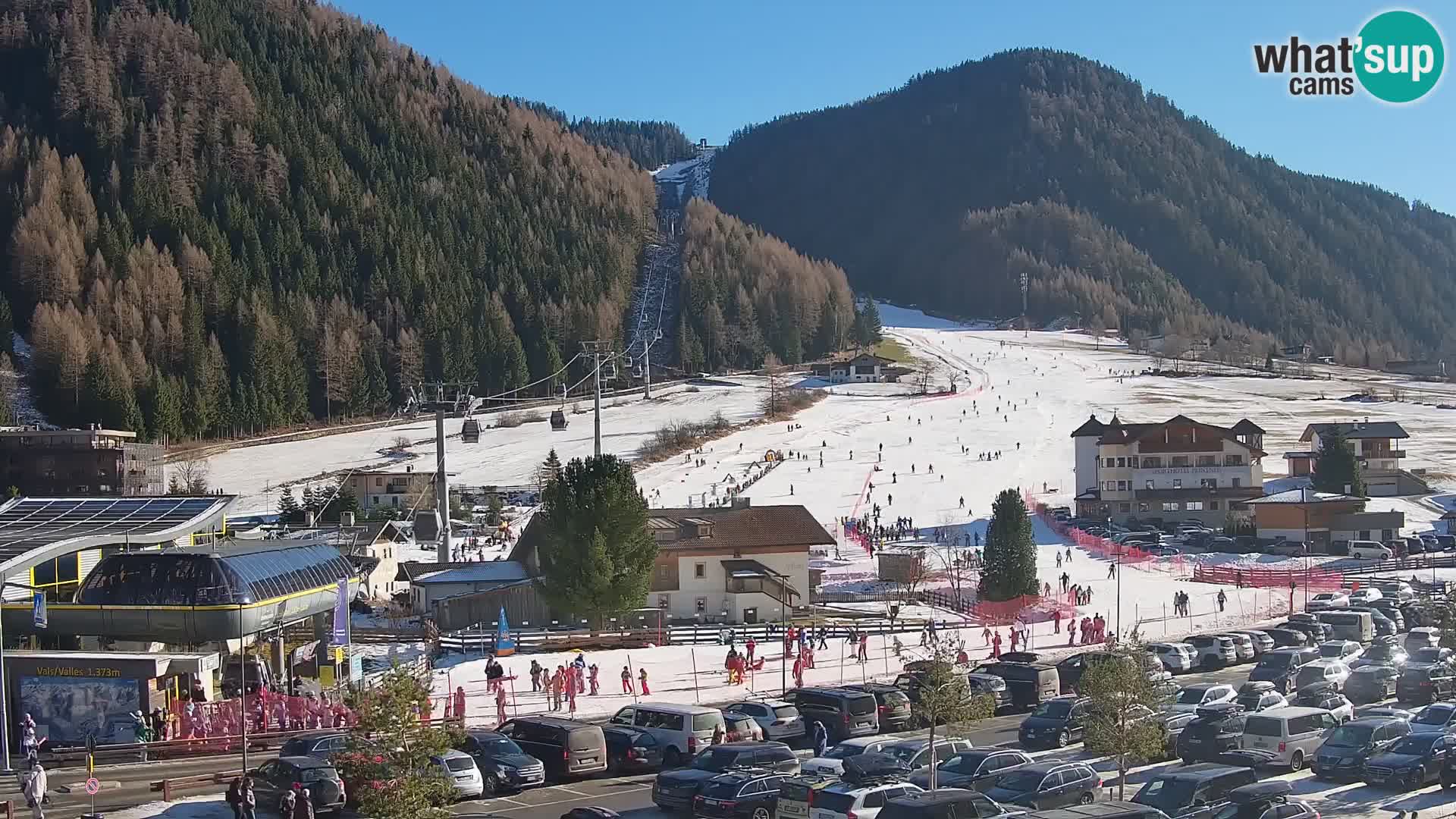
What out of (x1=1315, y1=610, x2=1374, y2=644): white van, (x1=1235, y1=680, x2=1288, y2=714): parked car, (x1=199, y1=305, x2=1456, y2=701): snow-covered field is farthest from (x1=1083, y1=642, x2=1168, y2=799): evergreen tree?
(x1=1315, y1=610, x2=1374, y2=644): white van

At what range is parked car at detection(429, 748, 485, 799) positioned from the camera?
18694 mm

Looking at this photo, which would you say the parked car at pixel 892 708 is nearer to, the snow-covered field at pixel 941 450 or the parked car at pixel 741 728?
the parked car at pixel 741 728

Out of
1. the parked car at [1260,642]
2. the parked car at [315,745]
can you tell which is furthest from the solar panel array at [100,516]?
the parked car at [1260,642]

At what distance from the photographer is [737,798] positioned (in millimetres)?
18031

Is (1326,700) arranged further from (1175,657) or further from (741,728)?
(741,728)

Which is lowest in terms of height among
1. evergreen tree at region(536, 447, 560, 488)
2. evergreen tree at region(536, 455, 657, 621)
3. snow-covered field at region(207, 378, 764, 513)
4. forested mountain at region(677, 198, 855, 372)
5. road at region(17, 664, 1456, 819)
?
road at region(17, 664, 1456, 819)

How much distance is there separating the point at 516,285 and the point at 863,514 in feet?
309

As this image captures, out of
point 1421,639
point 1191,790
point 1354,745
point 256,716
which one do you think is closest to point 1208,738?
point 1354,745

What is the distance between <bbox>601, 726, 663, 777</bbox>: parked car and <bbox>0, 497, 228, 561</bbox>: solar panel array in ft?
38.6

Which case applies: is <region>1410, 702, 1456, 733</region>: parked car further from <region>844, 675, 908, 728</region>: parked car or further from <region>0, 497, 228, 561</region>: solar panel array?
<region>0, 497, 228, 561</region>: solar panel array

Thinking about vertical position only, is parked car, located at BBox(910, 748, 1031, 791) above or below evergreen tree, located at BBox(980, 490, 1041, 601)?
below

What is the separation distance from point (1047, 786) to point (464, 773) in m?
7.60

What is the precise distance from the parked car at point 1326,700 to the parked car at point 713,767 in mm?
9285

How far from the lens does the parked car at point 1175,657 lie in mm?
30859
